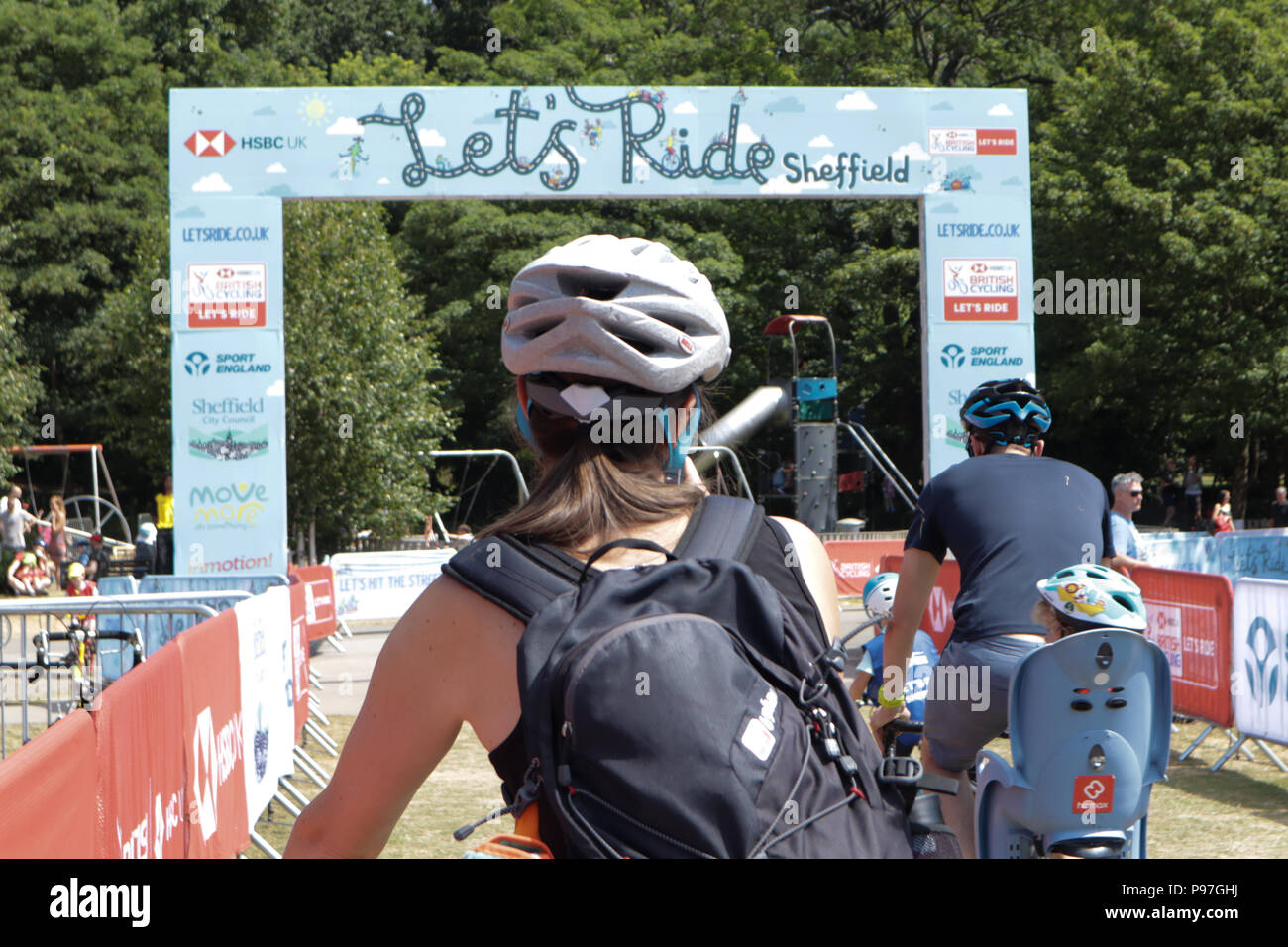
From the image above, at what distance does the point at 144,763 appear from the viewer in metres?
4.14

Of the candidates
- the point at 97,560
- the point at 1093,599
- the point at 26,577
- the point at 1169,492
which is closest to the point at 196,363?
the point at 26,577

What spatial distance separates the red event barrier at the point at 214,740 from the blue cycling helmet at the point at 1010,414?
2919 mm

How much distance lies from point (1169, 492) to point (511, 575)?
36.4m

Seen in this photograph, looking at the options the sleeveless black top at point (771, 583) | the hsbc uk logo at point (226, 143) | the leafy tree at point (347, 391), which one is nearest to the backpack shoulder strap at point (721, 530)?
the sleeveless black top at point (771, 583)

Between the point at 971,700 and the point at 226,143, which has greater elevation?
the point at 226,143

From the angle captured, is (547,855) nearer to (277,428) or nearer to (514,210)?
(277,428)

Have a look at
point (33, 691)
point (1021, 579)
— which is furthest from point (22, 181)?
point (1021, 579)

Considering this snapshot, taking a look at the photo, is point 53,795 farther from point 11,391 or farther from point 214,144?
point 11,391

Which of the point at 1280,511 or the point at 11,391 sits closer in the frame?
the point at 1280,511

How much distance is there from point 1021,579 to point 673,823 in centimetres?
281

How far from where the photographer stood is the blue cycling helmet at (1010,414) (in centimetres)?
423

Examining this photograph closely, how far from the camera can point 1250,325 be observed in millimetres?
30609

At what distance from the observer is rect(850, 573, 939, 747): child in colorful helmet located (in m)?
5.40

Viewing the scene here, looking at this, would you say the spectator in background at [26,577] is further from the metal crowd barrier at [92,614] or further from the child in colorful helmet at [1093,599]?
the child in colorful helmet at [1093,599]
